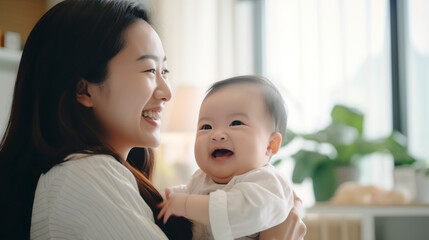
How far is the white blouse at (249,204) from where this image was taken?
1.00m

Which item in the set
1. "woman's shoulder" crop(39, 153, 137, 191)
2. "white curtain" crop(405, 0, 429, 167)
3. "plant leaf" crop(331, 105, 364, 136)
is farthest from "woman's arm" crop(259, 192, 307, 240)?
"white curtain" crop(405, 0, 429, 167)

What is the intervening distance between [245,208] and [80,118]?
43 cm

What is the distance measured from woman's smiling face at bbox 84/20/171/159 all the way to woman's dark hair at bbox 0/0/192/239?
28 millimetres

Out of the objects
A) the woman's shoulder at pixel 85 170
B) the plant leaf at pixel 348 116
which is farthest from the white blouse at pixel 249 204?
the plant leaf at pixel 348 116

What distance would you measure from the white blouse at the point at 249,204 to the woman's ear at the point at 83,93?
1.23 feet

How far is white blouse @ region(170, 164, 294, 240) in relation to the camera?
39.5 inches

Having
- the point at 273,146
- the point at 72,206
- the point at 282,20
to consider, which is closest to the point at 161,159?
the point at 282,20

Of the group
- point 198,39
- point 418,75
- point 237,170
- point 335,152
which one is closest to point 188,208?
point 237,170

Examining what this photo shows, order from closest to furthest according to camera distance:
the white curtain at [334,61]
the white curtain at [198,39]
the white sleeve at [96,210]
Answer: the white sleeve at [96,210] → the white curtain at [334,61] → the white curtain at [198,39]

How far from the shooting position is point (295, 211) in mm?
1276

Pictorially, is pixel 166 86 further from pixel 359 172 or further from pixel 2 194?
pixel 359 172

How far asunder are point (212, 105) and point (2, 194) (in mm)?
527

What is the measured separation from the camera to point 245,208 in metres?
1.02

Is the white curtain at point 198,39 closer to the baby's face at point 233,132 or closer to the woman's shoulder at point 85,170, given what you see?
the baby's face at point 233,132
